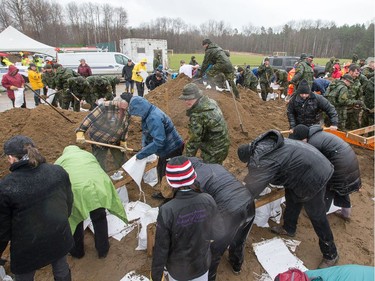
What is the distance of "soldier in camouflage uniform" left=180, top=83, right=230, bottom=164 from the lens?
10.9ft

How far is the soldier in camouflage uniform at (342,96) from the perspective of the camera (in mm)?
5910

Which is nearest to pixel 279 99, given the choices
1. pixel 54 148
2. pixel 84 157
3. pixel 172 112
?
pixel 172 112

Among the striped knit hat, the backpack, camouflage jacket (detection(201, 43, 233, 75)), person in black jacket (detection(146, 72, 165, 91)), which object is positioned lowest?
the backpack

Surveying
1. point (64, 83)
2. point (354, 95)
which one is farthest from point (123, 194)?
point (354, 95)

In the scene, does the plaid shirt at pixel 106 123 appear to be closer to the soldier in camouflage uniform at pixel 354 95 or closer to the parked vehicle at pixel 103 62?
the soldier in camouflage uniform at pixel 354 95

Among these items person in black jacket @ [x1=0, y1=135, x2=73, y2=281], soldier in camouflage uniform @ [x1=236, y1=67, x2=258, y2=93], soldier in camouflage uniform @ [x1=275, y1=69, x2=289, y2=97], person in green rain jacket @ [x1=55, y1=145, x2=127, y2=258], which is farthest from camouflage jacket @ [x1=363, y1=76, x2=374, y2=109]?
person in black jacket @ [x1=0, y1=135, x2=73, y2=281]

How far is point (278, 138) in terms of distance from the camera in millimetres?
2639

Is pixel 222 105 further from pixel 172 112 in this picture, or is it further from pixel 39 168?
pixel 39 168

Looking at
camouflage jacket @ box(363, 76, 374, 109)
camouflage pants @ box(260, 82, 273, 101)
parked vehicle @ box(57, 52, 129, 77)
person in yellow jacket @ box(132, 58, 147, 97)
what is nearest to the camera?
camouflage jacket @ box(363, 76, 374, 109)

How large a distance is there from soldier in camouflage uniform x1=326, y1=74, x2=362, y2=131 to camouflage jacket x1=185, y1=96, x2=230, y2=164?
3849 millimetres

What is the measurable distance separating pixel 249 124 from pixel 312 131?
371cm

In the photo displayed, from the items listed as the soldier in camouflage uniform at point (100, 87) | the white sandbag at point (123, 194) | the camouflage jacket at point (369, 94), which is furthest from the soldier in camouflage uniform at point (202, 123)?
the soldier in camouflage uniform at point (100, 87)

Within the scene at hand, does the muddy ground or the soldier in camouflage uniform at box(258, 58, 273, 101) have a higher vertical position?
the soldier in camouflage uniform at box(258, 58, 273, 101)

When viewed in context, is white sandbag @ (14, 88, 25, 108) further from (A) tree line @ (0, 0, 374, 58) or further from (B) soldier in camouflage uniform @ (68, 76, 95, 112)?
(A) tree line @ (0, 0, 374, 58)
